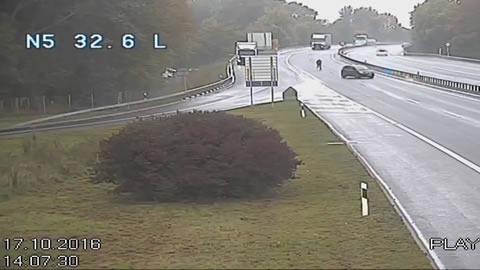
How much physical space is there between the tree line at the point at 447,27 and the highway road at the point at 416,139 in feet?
148

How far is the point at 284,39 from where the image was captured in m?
157

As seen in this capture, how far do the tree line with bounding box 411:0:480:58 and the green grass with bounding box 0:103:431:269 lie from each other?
3734 inches

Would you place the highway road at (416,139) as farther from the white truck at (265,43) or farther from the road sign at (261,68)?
the white truck at (265,43)

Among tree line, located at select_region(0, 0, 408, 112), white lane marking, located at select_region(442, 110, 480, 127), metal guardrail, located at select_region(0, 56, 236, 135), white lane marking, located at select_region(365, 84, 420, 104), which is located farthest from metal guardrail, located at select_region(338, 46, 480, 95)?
tree line, located at select_region(0, 0, 408, 112)

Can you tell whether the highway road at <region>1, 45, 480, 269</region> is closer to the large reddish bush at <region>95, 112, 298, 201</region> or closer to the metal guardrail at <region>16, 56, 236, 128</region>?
the metal guardrail at <region>16, 56, 236, 128</region>

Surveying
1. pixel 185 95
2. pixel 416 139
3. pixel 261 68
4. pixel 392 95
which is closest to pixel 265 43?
pixel 261 68

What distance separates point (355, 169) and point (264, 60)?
32.2 metres

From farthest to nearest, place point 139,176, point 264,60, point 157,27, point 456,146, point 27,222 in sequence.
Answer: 1. point 157,27
2. point 264,60
3. point 456,146
4. point 139,176
5. point 27,222

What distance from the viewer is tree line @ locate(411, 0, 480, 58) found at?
11175 cm

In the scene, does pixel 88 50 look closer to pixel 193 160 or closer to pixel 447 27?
pixel 193 160

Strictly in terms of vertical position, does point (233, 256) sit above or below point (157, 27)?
below

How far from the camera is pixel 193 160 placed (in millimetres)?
15672

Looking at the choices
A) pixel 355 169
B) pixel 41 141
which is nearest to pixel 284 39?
pixel 41 141

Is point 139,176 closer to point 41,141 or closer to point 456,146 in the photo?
Answer: point 456,146
